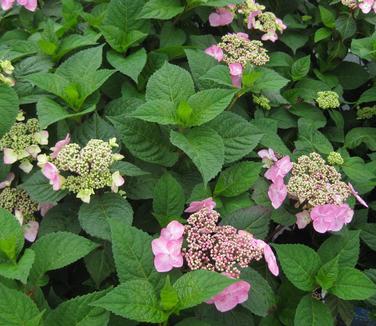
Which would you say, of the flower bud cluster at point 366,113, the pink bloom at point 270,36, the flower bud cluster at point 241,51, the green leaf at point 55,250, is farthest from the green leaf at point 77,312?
the flower bud cluster at point 366,113

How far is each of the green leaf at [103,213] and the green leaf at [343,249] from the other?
50cm

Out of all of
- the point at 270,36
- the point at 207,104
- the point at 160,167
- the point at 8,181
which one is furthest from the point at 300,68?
the point at 8,181

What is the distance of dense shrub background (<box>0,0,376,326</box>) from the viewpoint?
1.06 meters

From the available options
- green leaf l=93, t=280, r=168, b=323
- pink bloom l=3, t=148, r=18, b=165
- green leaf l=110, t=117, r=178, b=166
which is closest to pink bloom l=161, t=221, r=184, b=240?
green leaf l=93, t=280, r=168, b=323

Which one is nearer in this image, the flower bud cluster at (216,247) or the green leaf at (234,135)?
the flower bud cluster at (216,247)

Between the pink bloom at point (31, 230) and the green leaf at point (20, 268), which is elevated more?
the green leaf at point (20, 268)

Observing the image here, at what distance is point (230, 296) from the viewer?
1.03 m

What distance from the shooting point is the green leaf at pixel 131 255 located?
1050 mm

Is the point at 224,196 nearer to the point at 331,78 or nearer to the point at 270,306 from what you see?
the point at 270,306

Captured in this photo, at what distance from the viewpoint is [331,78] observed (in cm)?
190

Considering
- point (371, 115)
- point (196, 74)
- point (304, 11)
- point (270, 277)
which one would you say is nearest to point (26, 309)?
point (270, 277)

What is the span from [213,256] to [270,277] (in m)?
0.32

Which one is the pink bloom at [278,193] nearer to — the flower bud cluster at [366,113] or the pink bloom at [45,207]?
the pink bloom at [45,207]

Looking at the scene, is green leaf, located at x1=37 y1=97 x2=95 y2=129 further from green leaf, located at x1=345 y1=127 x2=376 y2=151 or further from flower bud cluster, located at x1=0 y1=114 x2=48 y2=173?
green leaf, located at x1=345 y1=127 x2=376 y2=151
